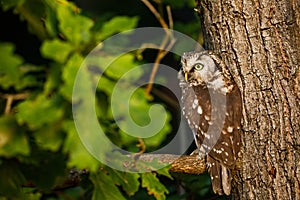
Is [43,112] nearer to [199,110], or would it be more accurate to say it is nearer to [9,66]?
[9,66]

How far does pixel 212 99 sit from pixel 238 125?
25cm

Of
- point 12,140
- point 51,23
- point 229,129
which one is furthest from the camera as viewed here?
point 229,129

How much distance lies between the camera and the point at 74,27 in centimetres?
161

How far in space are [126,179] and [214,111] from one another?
0.58 m

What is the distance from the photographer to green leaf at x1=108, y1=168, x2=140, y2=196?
195 cm

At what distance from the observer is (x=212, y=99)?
249cm

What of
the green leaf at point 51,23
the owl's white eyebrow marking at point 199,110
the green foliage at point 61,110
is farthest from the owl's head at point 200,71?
the green leaf at point 51,23

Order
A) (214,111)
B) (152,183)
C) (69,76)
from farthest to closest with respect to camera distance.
Answer: (214,111) → (152,183) → (69,76)

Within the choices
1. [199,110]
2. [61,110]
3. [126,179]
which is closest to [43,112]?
[61,110]

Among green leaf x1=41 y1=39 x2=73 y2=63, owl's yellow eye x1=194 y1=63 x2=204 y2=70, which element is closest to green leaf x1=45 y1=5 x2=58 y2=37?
green leaf x1=41 y1=39 x2=73 y2=63

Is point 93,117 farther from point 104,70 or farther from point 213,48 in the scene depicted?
point 213,48

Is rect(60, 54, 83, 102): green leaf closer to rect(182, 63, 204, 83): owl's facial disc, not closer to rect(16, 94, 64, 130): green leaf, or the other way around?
rect(16, 94, 64, 130): green leaf

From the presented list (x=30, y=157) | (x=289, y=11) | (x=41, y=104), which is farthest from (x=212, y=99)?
(x=41, y=104)

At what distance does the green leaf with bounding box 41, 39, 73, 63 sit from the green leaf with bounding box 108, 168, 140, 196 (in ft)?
1.65
